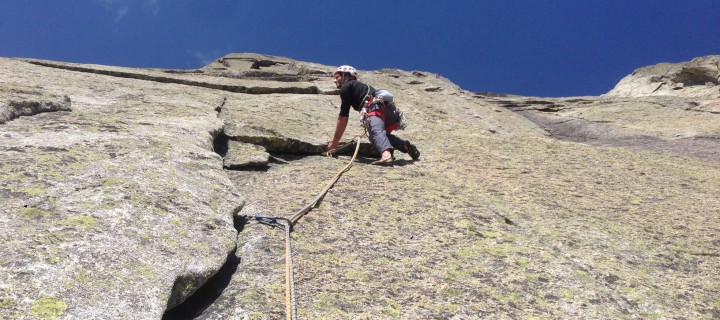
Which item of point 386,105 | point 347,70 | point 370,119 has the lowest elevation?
point 370,119

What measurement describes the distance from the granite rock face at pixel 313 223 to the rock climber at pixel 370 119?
0.36 metres

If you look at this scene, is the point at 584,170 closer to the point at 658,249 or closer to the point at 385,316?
the point at 658,249

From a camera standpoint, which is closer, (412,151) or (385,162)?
(385,162)

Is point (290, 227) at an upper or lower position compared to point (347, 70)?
lower

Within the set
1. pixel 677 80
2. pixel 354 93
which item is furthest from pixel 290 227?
pixel 677 80

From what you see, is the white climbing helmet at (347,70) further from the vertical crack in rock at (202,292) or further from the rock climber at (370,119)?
the vertical crack in rock at (202,292)

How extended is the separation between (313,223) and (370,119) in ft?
17.2

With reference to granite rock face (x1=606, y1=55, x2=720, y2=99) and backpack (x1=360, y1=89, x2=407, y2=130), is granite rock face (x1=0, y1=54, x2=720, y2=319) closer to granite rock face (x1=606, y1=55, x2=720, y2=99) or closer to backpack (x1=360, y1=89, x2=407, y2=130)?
backpack (x1=360, y1=89, x2=407, y2=130)

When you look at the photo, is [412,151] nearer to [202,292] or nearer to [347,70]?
[347,70]

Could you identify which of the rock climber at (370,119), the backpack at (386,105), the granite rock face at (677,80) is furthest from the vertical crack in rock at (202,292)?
the granite rock face at (677,80)

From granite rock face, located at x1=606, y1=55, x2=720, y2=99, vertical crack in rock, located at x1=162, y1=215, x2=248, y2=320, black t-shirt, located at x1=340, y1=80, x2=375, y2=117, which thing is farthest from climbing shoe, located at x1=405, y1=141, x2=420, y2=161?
granite rock face, located at x1=606, y1=55, x2=720, y2=99

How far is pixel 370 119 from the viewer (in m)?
11.7

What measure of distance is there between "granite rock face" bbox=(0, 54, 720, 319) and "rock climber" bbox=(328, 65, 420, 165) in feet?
1.19

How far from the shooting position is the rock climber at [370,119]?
11078mm
